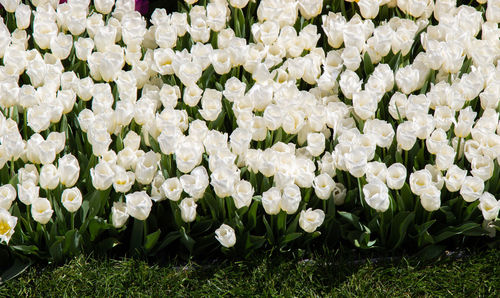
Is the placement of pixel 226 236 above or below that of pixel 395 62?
below

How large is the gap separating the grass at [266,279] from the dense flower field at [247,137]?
3.1 inches

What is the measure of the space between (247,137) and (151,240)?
1.76 ft

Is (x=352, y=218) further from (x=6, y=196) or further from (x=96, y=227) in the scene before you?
(x=6, y=196)

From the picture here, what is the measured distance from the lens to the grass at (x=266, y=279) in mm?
2611

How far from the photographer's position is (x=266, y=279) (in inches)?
104

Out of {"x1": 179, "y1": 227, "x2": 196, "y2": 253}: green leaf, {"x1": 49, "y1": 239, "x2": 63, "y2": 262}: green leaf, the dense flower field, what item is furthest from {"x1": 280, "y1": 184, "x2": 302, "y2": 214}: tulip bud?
{"x1": 49, "y1": 239, "x2": 63, "y2": 262}: green leaf

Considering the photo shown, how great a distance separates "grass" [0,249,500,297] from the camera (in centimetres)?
261

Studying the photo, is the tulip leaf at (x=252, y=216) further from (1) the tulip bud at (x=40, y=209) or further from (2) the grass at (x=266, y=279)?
(1) the tulip bud at (x=40, y=209)

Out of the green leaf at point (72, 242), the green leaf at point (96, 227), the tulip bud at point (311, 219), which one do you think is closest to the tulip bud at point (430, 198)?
the tulip bud at point (311, 219)

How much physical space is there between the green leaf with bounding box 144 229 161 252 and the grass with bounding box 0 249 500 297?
68mm

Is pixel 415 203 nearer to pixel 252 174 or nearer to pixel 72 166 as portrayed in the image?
pixel 252 174

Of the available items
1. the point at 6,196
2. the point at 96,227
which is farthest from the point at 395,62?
the point at 6,196

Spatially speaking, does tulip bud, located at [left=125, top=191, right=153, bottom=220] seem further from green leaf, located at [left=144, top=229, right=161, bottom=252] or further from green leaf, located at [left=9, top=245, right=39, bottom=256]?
green leaf, located at [left=9, top=245, right=39, bottom=256]

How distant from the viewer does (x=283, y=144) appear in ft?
8.92
